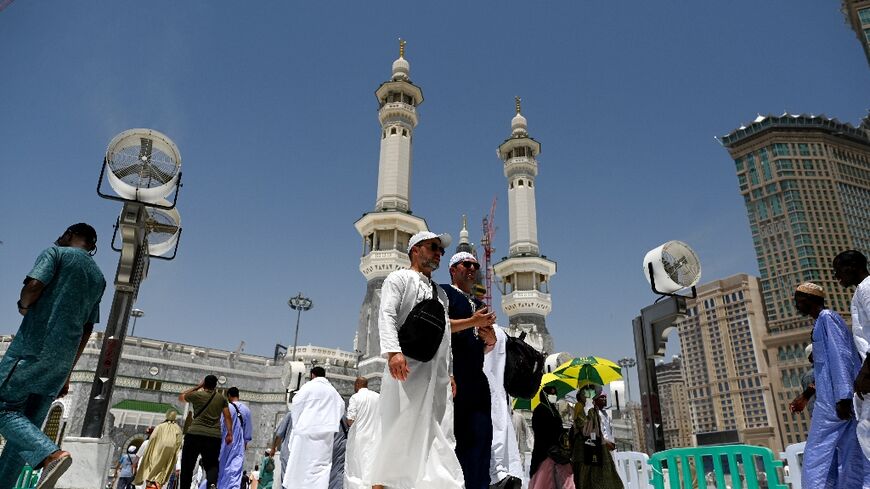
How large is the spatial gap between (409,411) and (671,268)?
4.56 metres

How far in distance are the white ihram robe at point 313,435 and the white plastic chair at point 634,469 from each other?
9.87 ft

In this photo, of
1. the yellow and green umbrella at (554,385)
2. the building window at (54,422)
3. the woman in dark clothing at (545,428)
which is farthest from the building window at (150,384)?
the woman in dark clothing at (545,428)

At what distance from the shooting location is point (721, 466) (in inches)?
164

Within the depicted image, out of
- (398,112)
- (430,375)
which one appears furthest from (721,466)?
(398,112)

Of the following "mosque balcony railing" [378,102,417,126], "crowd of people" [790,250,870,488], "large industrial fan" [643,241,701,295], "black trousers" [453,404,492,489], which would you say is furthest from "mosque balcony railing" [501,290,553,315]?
"black trousers" [453,404,492,489]

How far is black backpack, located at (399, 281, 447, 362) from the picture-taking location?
2660mm

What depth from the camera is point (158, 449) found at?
6.74 m

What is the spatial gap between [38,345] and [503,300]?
34694 millimetres

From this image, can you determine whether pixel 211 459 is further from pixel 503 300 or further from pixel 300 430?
pixel 503 300

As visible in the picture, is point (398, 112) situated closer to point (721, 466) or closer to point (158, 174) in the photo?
point (158, 174)

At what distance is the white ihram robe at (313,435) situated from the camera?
219 inches

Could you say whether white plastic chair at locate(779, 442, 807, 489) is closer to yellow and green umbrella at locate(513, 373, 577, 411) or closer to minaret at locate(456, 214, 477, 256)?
yellow and green umbrella at locate(513, 373, 577, 411)

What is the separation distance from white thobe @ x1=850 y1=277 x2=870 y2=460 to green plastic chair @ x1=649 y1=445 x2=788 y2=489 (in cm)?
69

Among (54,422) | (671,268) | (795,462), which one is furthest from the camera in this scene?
(54,422)
